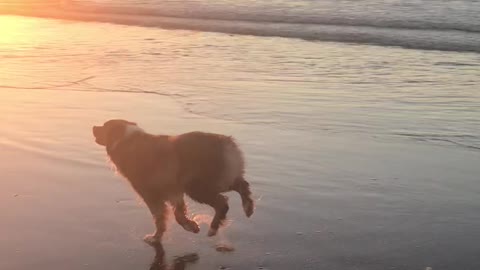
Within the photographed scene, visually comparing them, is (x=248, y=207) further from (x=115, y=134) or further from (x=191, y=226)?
(x=115, y=134)

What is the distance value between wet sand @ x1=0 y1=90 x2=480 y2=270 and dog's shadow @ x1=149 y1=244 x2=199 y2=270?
0.9 inches

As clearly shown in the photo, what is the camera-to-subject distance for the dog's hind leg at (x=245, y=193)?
20.9 feet

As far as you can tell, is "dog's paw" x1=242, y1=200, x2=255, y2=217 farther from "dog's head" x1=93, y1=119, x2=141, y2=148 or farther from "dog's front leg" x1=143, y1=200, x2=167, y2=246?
"dog's head" x1=93, y1=119, x2=141, y2=148

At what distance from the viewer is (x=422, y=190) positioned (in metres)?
7.46

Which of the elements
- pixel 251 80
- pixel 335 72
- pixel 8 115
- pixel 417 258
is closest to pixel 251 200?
pixel 417 258

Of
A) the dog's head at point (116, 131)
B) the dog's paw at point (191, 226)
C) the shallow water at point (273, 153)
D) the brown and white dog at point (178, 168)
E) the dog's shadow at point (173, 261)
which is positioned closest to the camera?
the dog's shadow at point (173, 261)

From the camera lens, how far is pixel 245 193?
642 centimetres

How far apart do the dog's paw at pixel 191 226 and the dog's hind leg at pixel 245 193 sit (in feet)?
1.53

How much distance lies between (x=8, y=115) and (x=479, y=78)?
8392mm

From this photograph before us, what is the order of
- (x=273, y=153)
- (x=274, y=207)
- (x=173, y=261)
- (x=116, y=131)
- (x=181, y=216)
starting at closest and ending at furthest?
(x=173, y=261)
(x=181, y=216)
(x=116, y=131)
(x=274, y=207)
(x=273, y=153)

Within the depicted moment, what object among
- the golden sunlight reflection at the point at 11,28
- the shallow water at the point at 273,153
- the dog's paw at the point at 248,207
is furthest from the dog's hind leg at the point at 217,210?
the golden sunlight reflection at the point at 11,28

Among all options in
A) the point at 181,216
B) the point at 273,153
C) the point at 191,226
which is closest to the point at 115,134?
the point at 181,216

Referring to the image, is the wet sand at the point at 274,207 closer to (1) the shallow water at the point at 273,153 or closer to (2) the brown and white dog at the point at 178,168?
(1) the shallow water at the point at 273,153

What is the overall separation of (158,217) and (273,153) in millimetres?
2797
